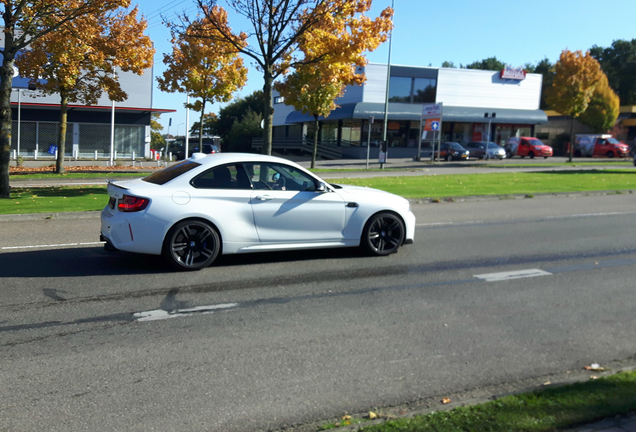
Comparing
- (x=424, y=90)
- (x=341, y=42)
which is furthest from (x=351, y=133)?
(x=341, y=42)

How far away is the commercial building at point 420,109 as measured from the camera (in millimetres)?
51188

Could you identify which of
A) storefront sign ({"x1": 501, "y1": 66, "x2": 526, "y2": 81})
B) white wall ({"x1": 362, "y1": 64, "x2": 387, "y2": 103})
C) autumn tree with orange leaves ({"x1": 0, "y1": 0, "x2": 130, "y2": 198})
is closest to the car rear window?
autumn tree with orange leaves ({"x1": 0, "y1": 0, "x2": 130, "y2": 198})

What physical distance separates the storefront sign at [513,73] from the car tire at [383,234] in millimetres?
51835

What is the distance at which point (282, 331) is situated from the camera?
18.0 feet

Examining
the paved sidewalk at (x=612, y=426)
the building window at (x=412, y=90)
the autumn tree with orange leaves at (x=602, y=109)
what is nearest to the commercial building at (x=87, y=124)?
the building window at (x=412, y=90)

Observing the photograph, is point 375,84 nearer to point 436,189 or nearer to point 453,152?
point 453,152

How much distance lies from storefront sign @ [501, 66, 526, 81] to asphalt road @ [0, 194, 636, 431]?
50.6 m

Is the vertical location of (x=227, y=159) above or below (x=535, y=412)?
above

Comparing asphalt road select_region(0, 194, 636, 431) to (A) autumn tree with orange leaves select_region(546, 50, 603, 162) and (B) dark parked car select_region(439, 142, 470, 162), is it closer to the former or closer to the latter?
(A) autumn tree with orange leaves select_region(546, 50, 603, 162)

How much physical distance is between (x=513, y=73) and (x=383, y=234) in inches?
2085

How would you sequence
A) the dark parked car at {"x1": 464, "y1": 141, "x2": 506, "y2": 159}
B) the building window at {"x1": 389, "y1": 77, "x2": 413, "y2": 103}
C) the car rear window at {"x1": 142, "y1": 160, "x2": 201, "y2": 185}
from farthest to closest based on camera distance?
the building window at {"x1": 389, "y1": 77, "x2": 413, "y2": 103}
the dark parked car at {"x1": 464, "y1": 141, "x2": 506, "y2": 159}
the car rear window at {"x1": 142, "y1": 160, "x2": 201, "y2": 185}

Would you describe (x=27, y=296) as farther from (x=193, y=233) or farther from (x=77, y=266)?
(x=193, y=233)

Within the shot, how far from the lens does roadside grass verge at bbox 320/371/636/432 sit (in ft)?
11.6

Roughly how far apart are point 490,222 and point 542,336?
7.27m
